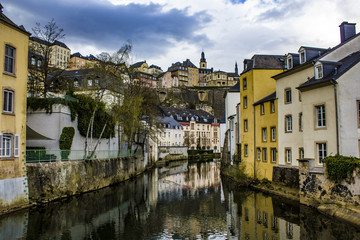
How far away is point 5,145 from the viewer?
17.5 meters

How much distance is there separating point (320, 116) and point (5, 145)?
18473 mm

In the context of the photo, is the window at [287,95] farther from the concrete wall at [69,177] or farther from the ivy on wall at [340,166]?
the concrete wall at [69,177]

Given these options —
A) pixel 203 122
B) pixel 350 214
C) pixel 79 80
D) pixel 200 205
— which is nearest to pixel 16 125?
pixel 200 205

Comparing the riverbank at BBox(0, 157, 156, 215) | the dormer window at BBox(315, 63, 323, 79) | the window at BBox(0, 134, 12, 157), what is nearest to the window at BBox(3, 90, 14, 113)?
the window at BBox(0, 134, 12, 157)

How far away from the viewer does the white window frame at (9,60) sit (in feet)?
59.2

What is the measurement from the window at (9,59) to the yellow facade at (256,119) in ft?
64.6

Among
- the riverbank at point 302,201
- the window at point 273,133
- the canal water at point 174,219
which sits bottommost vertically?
the canal water at point 174,219

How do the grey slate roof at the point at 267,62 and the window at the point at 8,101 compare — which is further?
the grey slate roof at the point at 267,62

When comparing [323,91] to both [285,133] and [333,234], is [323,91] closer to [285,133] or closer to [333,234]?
[285,133]

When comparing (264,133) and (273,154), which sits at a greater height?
(264,133)

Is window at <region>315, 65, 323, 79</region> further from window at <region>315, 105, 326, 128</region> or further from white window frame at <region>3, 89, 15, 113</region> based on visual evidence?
white window frame at <region>3, 89, 15, 113</region>

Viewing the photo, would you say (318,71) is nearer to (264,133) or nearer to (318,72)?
(318,72)

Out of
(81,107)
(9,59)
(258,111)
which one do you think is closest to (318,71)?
(258,111)

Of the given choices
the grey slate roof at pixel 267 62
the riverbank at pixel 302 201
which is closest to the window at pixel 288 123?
the riverbank at pixel 302 201
